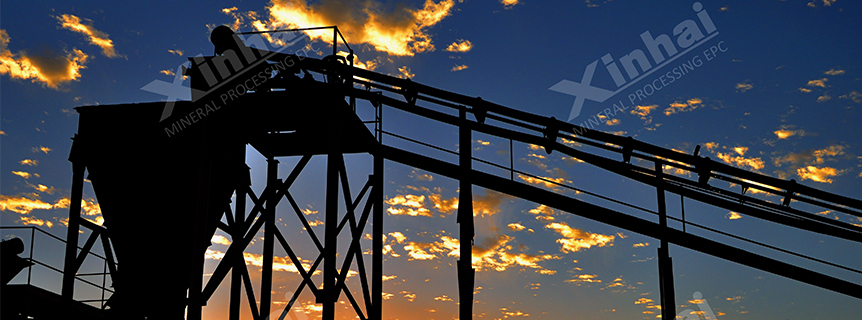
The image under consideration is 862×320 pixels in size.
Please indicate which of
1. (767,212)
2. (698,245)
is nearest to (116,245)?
(698,245)

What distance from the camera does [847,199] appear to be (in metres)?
11.6

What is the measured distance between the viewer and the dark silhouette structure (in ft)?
37.2

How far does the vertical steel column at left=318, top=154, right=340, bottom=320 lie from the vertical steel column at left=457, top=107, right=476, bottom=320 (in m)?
2.37

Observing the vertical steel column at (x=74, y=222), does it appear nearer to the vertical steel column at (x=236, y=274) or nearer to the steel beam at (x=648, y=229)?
the vertical steel column at (x=236, y=274)

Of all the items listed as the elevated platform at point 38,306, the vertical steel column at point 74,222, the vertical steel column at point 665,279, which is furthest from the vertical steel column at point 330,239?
the vertical steel column at point 665,279

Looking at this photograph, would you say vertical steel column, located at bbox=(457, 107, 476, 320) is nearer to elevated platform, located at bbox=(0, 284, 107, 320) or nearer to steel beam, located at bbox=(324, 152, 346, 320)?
steel beam, located at bbox=(324, 152, 346, 320)

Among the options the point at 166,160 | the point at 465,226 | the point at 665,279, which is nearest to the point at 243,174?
the point at 166,160

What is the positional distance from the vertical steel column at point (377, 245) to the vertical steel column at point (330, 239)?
100 inches

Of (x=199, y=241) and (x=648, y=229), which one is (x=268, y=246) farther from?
(x=648, y=229)

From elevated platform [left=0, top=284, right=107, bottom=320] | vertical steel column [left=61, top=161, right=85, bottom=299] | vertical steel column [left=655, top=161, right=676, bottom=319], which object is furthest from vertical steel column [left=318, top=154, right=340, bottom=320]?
vertical steel column [left=655, top=161, right=676, bottom=319]

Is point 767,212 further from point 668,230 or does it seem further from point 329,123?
point 329,123

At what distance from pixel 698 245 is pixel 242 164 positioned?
9.41m

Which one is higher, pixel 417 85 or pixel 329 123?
pixel 417 85

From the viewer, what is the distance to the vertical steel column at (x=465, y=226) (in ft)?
31.5
